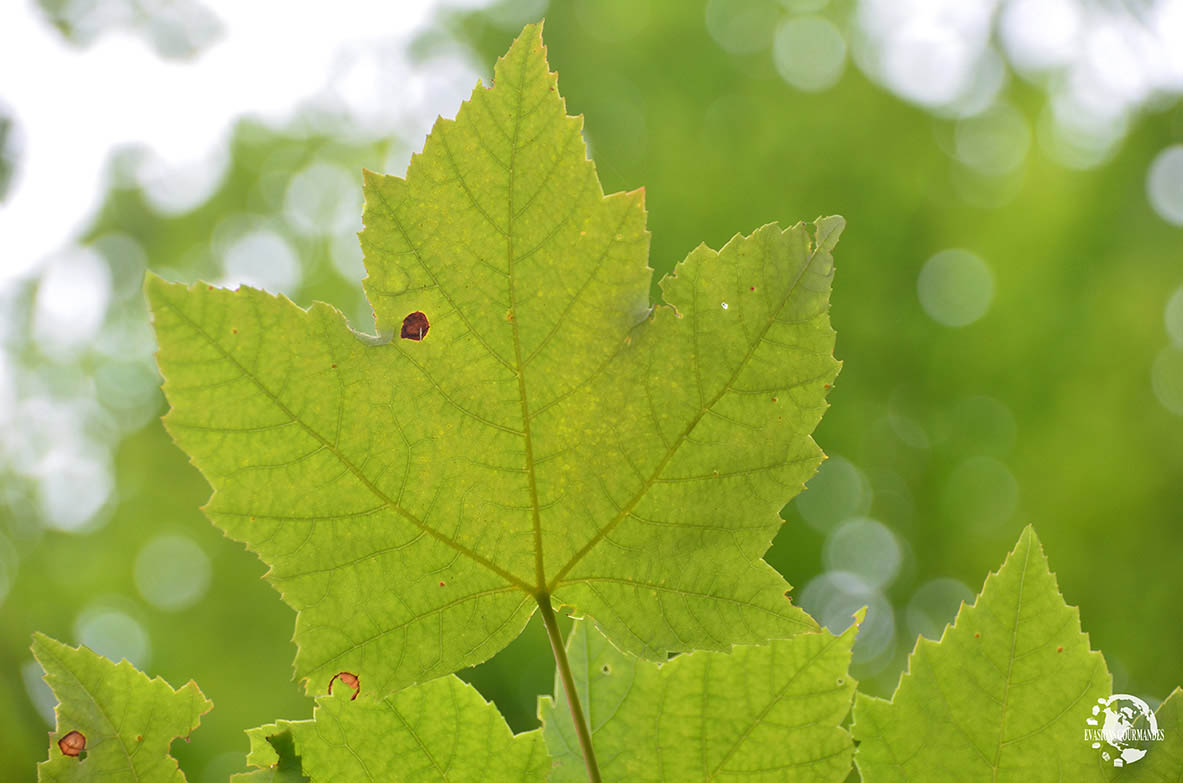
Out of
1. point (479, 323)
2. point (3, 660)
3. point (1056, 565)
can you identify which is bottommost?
point (3, 660)

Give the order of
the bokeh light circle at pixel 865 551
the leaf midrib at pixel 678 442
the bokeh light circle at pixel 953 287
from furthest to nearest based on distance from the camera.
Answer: the bokeh light circle at pixel 953 287 < the bokeh light circle at pixel 865 551 < the leaf midrib at pixel 678 442

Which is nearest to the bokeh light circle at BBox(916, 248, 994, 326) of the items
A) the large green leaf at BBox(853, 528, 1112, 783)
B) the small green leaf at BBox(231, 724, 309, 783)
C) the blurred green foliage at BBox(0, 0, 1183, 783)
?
the blurred green foliage at BBox(0, 0, 1183, 783)

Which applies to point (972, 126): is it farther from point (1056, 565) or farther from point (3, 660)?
point (3, 660)

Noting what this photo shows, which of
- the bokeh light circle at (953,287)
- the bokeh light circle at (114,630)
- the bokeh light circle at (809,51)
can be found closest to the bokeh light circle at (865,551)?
the bokeh light circle at (953,287)

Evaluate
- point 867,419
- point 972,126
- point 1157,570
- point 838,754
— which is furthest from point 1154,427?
point 838,754

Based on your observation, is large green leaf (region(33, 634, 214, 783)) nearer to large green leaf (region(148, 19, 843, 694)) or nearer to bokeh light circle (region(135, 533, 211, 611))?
large green leaf (region(148, 19, 843, 694))

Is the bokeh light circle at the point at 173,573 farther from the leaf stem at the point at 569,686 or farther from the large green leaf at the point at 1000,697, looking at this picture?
the large green leaf at the point at 1000,697
